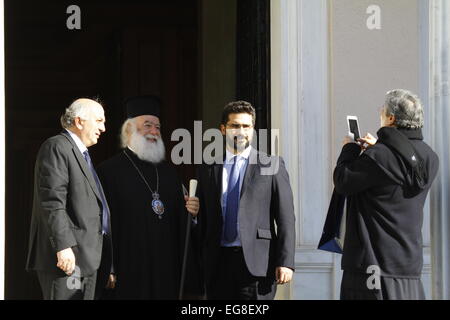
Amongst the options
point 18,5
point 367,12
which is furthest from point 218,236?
point 18,5

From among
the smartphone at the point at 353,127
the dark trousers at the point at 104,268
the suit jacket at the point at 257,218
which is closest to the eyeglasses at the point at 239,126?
the suit jacket at the point at 257,218

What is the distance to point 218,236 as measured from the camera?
6.05 meters

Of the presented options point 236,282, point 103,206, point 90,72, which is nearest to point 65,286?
point 103,206

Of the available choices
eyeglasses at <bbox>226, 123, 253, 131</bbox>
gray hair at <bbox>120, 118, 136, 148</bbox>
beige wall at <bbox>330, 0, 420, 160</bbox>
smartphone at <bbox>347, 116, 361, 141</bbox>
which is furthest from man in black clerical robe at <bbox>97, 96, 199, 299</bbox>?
beige wall at <bbox>330, 0, 420, 160</bbox>

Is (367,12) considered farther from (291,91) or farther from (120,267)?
(120,267)

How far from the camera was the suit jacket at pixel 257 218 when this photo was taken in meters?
5.96

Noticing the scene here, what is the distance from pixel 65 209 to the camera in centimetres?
587

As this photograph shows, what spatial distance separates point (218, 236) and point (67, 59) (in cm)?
682

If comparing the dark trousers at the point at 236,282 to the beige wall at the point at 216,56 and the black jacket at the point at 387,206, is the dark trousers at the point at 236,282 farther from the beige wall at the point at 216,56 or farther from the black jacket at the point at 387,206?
the beige wall at the point at 216,56

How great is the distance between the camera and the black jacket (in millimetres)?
5602

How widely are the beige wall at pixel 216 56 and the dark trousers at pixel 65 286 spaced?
4.12m

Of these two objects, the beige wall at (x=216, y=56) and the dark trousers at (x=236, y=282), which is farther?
the beige wall at (x=216, y=56)

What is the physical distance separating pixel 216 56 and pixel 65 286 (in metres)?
4.63

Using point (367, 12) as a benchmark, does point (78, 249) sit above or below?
below
